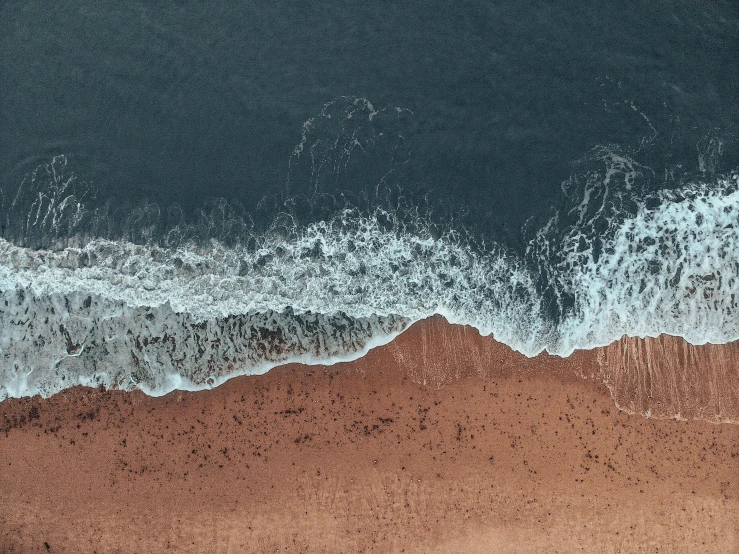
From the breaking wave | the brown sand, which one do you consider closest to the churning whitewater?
the breaking wave

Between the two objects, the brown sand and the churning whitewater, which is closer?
the brown sand

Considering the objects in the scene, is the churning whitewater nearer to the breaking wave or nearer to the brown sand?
the breaking wave

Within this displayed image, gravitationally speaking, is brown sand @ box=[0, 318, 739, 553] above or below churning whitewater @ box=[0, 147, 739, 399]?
below

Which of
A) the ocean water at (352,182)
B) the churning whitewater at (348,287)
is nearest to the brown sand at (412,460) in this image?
the churning whitewater at (348,287)

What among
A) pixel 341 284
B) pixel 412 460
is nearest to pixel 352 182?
pixel 341 284

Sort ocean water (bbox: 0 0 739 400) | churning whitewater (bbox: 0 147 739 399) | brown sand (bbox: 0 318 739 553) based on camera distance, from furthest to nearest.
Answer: ocean water (bbox: 0 0 739 400) < churning whitewater (bbox: 0 147 739 399) < brown sand (bbox: 0 318 739 553)

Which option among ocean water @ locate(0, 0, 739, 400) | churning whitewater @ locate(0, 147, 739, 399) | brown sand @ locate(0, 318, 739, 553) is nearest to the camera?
brown sand @ locate(0, 318, 739, 553)
